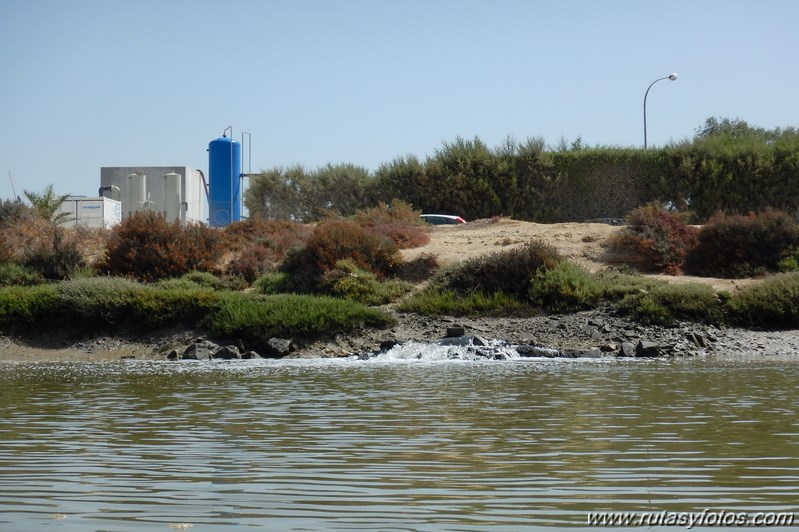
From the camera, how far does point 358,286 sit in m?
27.0

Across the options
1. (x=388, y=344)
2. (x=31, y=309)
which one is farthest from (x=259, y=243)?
(x=388, y=344)

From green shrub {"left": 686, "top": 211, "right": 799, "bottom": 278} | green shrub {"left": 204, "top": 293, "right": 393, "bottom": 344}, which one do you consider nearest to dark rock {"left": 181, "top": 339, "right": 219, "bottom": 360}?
green shrub {"left": 204, "top": 293, "right": 393, "bottom": 344}

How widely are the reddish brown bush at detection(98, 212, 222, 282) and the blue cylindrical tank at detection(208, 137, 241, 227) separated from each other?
16.6 metres

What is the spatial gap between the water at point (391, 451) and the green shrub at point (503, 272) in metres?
10.3

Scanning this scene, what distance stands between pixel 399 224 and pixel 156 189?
18.7m

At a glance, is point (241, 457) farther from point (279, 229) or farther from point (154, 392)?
point (279, 229)

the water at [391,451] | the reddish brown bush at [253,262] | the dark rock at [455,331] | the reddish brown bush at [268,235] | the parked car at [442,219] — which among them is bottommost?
the water at [391,451]

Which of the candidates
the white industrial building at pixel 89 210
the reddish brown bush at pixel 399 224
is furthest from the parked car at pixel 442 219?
the white industrial building at pixel 89 210

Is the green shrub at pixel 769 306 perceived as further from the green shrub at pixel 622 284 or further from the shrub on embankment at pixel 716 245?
the shrub on embankment at pixel 716 245

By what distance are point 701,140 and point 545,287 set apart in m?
20.0

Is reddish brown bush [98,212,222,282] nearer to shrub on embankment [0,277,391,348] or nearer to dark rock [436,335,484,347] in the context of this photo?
shrub on embankment [0,277,391,348]

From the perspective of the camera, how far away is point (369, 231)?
3092cm

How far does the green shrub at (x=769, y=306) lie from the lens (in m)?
24.3

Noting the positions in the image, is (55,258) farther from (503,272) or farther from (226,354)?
(503,272)
